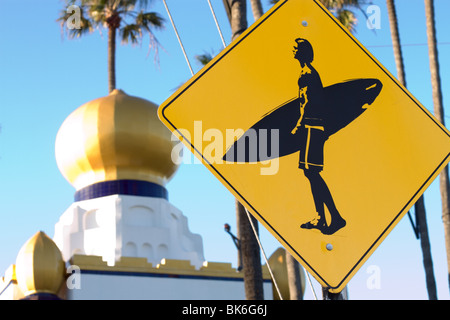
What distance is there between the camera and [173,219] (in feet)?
67.8

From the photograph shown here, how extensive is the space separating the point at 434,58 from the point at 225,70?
12460 millimetres

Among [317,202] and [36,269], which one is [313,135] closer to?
[317,202]

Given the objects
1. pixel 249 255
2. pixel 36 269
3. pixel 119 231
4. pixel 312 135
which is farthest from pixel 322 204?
pixel 119 231

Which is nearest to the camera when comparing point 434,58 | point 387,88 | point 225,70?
point 225,70

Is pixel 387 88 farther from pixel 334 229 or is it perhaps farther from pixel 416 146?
pixel 334 229

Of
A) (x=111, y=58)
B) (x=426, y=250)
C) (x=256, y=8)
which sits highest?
(x=111, y=58)

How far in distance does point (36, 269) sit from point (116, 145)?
5.30 m

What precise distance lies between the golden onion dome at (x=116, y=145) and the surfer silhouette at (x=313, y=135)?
57.0ft

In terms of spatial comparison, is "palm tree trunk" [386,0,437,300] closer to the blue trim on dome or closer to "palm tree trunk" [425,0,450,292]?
"palm tree trunk" [425,0,450,292]

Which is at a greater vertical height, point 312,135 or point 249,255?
point 249,255

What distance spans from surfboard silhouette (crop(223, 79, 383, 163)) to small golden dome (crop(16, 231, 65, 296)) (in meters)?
14.6

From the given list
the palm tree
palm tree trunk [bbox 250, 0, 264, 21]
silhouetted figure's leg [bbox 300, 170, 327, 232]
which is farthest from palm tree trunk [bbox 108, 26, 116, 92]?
silhouetted figure's leg [bbox 300, 170, 327, 232]

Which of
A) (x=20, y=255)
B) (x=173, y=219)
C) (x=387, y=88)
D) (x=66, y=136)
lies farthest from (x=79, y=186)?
(x=387, y=88)

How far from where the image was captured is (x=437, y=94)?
13938 mm
